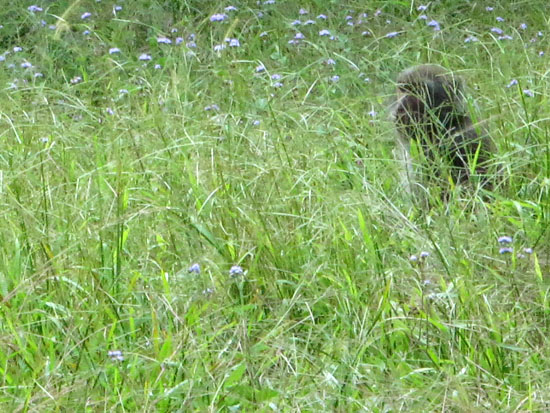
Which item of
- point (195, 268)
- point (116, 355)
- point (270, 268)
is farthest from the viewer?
point (270, 268)

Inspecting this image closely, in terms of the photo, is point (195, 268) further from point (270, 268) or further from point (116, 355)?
point (116, 355)

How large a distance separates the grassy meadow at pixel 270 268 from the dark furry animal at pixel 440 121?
0.32 feet

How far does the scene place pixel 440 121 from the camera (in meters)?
4.05

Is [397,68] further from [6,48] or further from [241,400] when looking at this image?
[241,400]

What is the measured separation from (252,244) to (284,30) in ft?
10.7

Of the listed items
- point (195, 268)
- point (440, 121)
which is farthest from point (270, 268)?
point (440, 121)

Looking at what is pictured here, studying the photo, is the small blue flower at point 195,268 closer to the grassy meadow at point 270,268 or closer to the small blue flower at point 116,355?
the grassy meadow at point 270,268

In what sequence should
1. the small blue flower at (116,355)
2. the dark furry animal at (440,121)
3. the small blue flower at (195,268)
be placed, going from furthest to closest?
the dark furry animal at (440,121), the small blue flower at (195,268), the small blue flower at (116,355)

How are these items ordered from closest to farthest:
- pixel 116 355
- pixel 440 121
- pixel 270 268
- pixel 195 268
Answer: pixel 116 355, pixel 195 268, pixel 270 268, pixel 440 121

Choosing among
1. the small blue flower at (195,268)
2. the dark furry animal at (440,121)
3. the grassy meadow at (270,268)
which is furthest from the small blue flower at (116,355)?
the dark furry animal at (440,121)

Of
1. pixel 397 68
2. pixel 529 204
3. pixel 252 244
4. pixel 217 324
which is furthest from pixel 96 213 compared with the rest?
pixel 397 68

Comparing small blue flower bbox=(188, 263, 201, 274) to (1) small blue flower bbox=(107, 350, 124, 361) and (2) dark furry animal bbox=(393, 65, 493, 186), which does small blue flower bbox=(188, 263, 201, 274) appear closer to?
(1) small blue flower bbox=(107, 350, 124, 361)

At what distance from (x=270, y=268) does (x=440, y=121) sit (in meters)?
1.21

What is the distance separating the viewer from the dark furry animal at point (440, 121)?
393 cm
